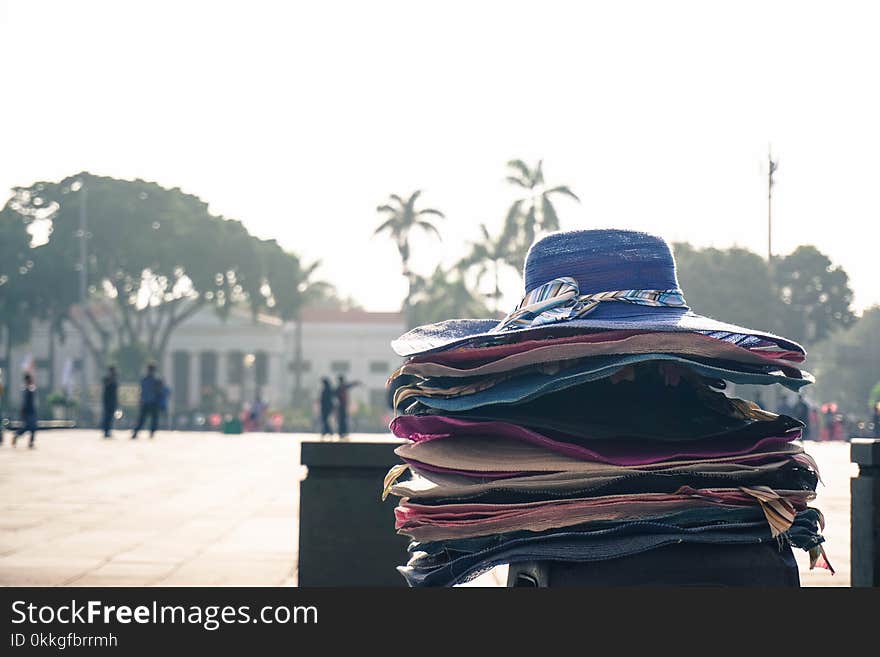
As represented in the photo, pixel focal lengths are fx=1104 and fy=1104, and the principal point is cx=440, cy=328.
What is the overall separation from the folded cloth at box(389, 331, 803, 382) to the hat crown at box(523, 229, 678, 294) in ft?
0.61

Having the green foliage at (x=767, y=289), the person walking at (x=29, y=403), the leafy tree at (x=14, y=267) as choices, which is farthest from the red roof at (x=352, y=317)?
the person walking at (x=29, y=403)

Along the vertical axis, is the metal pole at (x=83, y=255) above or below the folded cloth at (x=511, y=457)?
above

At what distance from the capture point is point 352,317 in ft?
263

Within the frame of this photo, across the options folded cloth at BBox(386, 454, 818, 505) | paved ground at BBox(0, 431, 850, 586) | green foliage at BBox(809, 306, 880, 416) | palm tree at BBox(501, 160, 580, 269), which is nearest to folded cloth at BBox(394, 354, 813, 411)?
folded cloth at BBox(386, 454, 818, 505)

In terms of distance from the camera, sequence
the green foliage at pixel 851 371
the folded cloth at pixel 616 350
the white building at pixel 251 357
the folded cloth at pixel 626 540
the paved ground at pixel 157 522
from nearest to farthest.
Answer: the folded cloth at pixel 626 540 < the folded cloth at pixel 616 350 < the paved ground at pixel 157 522 < the white building at pixel 251 357 < the green foliage at pixel 851 371

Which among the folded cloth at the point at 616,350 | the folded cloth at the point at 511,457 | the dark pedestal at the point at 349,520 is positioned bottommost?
the dark pedestal at the point at 349,520

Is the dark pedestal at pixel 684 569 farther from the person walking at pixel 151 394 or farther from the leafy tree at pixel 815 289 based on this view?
the leafy tree at pixel 815 289

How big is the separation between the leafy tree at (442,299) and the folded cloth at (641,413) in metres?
46.8

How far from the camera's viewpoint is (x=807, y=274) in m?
59.7

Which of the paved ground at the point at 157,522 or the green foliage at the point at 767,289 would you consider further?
the green foliage at the point at 767,289

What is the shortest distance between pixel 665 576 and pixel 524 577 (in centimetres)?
24

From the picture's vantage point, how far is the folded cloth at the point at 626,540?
1775mm

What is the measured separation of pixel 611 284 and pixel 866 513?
12.2ft

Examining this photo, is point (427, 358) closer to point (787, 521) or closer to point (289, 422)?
point (787, 521)
